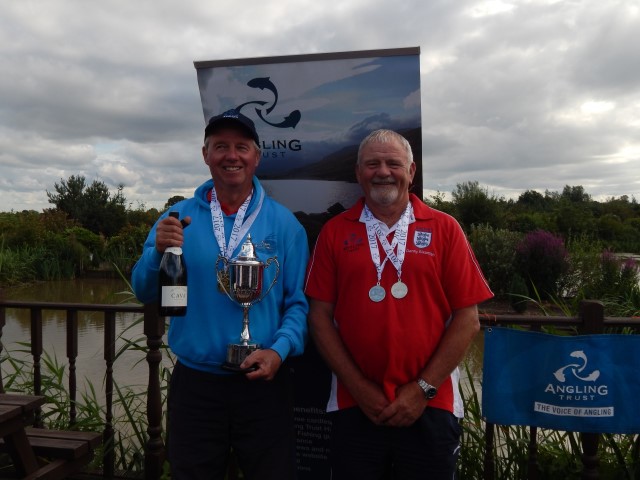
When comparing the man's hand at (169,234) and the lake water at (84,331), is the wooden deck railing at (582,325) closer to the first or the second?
the man's hand at (169,234)

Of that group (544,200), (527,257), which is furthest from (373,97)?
(544,200)

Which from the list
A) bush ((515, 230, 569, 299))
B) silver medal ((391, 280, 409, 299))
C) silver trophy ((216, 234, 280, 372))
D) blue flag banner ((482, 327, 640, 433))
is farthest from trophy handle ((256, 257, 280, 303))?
bush ((515, 230, 569, 299))

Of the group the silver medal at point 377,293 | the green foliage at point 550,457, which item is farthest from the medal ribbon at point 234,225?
the green foliage at point 550,457

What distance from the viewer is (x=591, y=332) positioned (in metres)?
2.66

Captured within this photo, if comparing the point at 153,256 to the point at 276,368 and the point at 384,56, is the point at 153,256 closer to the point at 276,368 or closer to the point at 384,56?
the point at 276,368

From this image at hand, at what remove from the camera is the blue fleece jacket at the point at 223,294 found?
86.4 inches

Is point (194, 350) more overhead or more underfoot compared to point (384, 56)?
more underfoot

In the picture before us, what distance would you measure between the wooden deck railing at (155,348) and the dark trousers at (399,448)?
0.75 metres

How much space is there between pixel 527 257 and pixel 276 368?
13.6 metres

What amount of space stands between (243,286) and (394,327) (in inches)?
24.3

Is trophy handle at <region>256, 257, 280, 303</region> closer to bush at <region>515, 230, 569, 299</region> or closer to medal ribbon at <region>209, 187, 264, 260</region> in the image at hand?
medal ribbon at <region>209, 187, 264, 260</region>

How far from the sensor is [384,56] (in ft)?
9.38

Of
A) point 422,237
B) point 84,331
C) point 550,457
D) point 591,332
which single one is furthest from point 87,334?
point 591,332

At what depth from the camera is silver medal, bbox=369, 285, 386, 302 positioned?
87.3 inches
